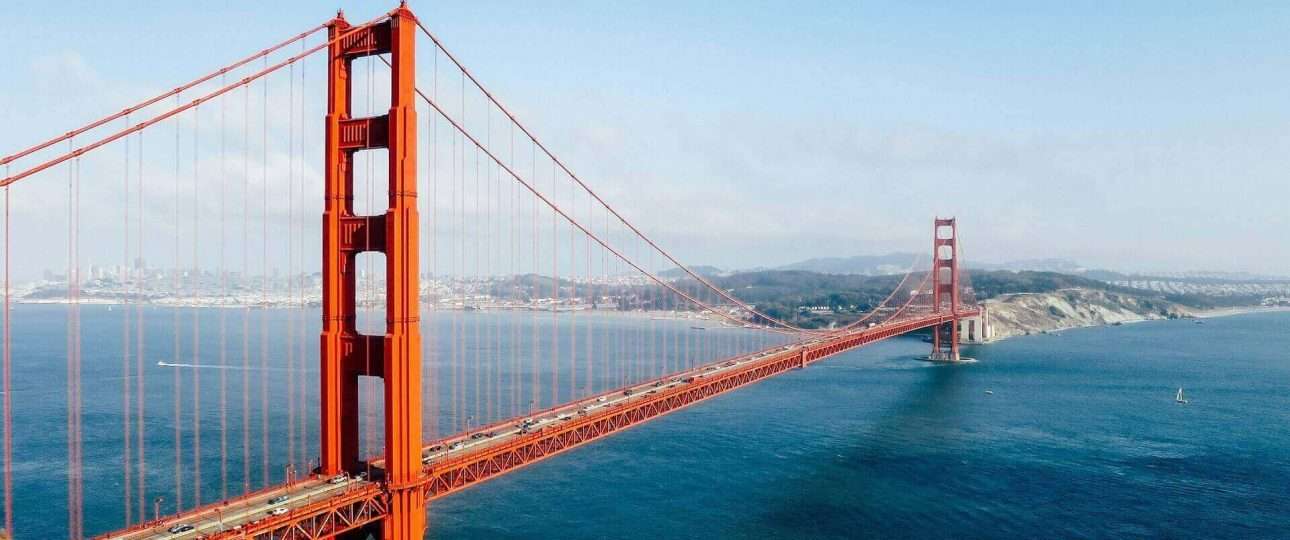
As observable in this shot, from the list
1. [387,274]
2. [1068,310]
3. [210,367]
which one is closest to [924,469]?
[387,274]

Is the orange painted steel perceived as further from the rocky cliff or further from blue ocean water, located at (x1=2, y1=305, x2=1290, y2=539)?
the rocky cliff

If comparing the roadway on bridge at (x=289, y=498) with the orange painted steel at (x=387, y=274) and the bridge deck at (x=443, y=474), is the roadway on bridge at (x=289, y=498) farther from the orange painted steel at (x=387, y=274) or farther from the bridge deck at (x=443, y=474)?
the orange painted steel at (x=387, y=274)

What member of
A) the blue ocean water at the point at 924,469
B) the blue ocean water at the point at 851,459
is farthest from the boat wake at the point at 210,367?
the blue ocean water at the point at 924,469

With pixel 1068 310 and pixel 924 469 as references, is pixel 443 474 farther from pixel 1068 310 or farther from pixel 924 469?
pixel 1068 310

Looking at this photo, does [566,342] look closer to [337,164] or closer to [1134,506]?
[1134,506]

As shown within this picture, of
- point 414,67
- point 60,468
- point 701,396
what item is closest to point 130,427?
point 60,468
